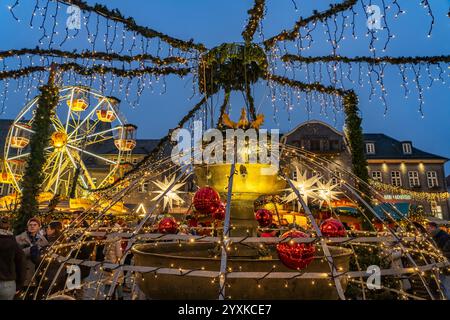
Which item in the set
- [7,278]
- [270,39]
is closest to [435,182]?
[270,39]

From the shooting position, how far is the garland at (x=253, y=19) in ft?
10.9

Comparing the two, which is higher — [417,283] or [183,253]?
[183,253]

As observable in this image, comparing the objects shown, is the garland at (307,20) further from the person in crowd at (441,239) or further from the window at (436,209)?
the window at (436,209)

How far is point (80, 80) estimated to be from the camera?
18.1 ft

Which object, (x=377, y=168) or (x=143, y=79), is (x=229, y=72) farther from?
(x=377, y=168)

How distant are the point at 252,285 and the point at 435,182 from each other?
33.8 metres

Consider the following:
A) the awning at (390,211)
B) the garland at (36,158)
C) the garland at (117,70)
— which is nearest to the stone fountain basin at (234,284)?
the awning at (390,211)

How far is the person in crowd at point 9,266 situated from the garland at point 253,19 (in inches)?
165

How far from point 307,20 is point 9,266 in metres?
4.96

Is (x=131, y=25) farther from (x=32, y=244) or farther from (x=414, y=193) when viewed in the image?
(x=414, y=193)

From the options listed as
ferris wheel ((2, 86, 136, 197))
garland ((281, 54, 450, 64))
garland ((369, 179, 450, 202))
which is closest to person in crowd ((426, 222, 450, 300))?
garland ((281, 54, 450, 64))

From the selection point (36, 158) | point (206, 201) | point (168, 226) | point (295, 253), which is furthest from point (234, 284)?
point (36, 158)

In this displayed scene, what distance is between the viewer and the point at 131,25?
3.40 metres

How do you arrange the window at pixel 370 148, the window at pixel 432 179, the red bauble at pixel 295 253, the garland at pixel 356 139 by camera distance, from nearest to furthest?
Result: the red bauble at pixel 295 253 < the garland at pixel 356 139 < the window at pixel 432 179 < the window at pixel 370 148
